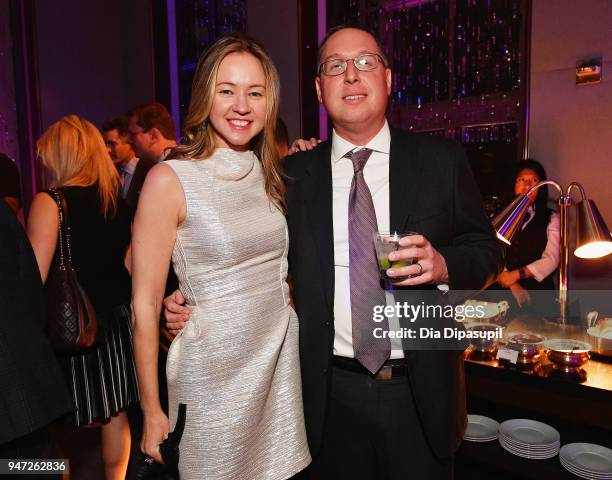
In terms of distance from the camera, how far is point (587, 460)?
2.03 metres

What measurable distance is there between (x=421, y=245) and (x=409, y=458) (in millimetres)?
691

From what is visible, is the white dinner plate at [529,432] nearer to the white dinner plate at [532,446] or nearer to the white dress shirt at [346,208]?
the white dinner plate at [532,446]

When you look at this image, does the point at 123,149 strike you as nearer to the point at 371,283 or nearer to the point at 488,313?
the point at 488,313

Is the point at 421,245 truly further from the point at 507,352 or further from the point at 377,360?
the point at 507,352

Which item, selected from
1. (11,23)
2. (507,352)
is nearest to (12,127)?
(11,23)

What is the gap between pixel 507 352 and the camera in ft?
7.04

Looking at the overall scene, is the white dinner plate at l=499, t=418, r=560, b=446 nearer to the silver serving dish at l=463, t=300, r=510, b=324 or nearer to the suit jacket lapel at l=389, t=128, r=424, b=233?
the silver serving dish at l=463, t=300, r=510, b=324

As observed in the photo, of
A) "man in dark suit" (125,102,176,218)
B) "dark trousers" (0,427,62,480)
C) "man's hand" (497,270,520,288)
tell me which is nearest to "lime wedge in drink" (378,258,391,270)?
"dark trousers" (0,427,62,480)

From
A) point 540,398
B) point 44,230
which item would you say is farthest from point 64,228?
point 540,398

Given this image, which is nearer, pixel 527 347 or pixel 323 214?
pixel 323 214

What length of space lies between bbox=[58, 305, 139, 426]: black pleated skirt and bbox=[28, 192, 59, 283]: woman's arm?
358 millimetres

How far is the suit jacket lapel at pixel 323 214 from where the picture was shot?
155 cm

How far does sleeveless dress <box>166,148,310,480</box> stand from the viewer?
1.39 m

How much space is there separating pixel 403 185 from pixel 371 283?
0.32 m
